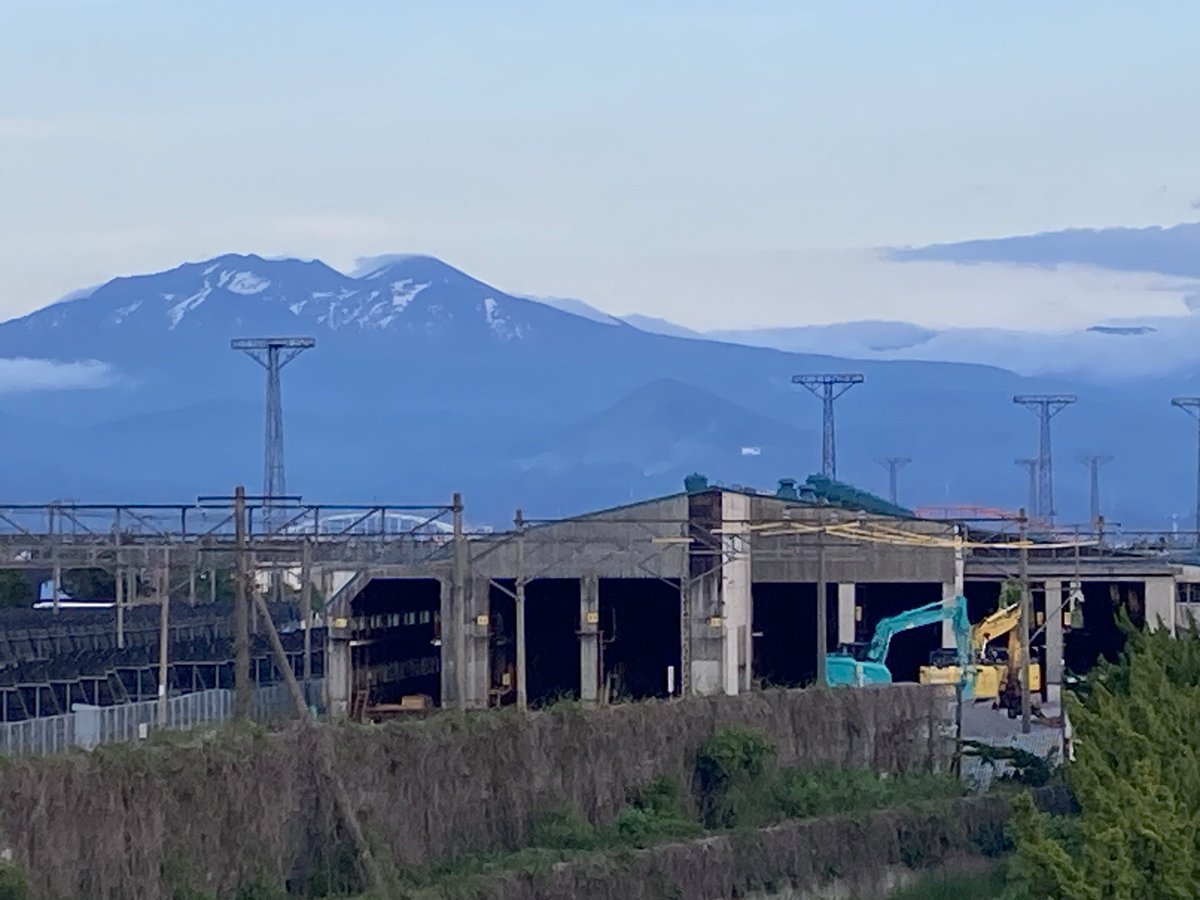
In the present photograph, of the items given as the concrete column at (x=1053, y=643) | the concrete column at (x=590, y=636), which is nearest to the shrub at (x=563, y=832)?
the concrete column at (x=590, y=636)

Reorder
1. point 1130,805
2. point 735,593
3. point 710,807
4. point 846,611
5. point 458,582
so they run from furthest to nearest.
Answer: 1. point 846,611
2. point 735,593
3. point 458,582
4. point 710,807
5. point 1130,805

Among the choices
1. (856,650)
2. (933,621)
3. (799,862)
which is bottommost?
(799,862)

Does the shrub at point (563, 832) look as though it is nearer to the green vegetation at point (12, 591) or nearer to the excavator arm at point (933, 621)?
the excavator arm at point (933, 621)

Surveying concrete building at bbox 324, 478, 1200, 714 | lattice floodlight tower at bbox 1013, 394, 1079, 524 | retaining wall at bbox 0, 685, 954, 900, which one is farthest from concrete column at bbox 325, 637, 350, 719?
lattice floodlight tower at bbox 1013, 394, 1079, 524

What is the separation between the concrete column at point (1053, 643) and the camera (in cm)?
5972

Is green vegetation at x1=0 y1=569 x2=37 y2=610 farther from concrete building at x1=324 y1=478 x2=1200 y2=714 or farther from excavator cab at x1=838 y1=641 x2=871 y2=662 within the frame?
excavator cab at x1=838 y1=641 x2=871 y2=662

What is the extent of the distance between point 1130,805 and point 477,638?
109 ft

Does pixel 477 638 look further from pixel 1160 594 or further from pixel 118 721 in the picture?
pixel 1160 594

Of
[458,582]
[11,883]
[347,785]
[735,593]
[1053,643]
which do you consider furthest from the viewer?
[1053,643]

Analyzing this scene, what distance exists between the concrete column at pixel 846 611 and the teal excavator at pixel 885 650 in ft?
8.03

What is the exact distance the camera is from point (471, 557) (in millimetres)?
50469

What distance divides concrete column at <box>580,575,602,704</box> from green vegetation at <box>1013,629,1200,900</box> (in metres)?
28.2

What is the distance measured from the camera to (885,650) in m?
53.9

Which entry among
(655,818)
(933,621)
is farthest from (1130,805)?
(933,621)
